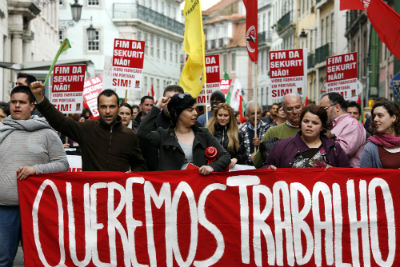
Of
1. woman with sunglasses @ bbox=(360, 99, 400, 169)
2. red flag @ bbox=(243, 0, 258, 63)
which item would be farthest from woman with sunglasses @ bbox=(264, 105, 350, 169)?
red flag @ bbox=(243, 0, 258, 63)

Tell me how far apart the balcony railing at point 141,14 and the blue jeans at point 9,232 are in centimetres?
5963

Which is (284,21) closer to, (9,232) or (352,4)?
(352,4)

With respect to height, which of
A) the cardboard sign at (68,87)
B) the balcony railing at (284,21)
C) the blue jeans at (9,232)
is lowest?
the blue jeans at (9,232)

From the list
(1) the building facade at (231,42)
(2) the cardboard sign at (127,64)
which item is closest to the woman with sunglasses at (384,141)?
(2) the cardboard sign at (127,64)

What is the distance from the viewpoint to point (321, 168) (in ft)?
24.6

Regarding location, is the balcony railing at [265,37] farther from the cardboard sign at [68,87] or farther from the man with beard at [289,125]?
the man with beard at [289,125]

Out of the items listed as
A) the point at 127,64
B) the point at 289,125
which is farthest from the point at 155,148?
the point at 127,64

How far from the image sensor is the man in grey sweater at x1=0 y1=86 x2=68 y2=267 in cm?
714

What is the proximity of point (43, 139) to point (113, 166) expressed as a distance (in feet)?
2.71

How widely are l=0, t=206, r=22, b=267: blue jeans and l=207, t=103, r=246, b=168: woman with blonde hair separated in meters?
3.93

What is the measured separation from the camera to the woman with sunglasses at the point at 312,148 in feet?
24.7

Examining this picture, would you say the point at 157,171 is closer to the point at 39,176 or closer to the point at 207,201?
the point at 207,201

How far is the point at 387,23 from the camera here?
34.8 feet

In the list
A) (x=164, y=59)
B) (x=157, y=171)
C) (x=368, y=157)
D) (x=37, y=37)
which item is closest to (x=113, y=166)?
(x=157, y=171)
